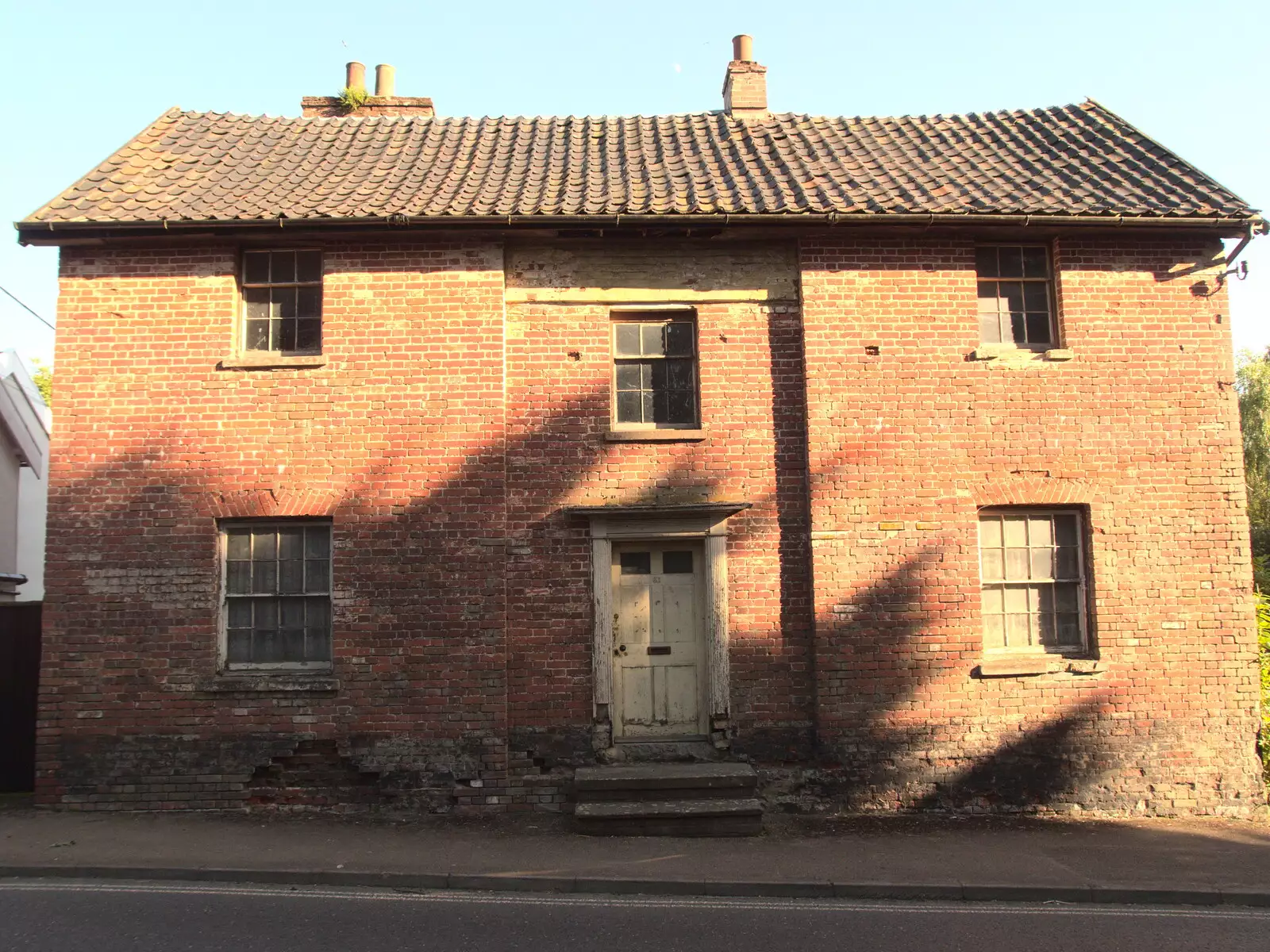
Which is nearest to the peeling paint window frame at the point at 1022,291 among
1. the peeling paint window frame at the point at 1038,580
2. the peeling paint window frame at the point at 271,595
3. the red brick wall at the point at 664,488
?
the peeling paint window frame at the point at 1038,580

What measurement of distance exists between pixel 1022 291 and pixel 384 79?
947cm

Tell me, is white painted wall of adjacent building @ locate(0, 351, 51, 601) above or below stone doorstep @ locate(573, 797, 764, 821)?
above

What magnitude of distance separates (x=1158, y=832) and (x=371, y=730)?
7457 millimetres

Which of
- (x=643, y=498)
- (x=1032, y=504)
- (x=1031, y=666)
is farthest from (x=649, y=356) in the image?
(x=1031, y=666)

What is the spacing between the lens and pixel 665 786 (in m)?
8.75

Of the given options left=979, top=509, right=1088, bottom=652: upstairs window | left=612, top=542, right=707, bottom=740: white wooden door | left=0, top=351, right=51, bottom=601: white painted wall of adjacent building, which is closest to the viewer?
left=612, top=542, right=707, bottom=740: white wooden door

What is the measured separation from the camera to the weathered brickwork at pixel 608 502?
9.29 metres

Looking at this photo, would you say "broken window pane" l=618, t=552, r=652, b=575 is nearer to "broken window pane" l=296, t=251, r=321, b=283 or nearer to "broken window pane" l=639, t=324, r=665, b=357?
"broken window pane" l=639, t=324, r=665, b=357

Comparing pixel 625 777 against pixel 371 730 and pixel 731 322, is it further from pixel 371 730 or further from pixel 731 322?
pixel 731 322

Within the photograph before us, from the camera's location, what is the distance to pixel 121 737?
363 inches

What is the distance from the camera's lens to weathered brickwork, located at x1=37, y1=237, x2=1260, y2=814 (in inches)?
366

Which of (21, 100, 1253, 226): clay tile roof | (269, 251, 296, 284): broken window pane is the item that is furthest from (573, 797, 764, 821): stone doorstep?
(269, 251, 296, 284): broken window pane

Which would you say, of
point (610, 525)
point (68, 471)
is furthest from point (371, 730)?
point (68, 471)

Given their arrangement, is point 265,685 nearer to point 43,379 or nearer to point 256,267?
point 256,267
